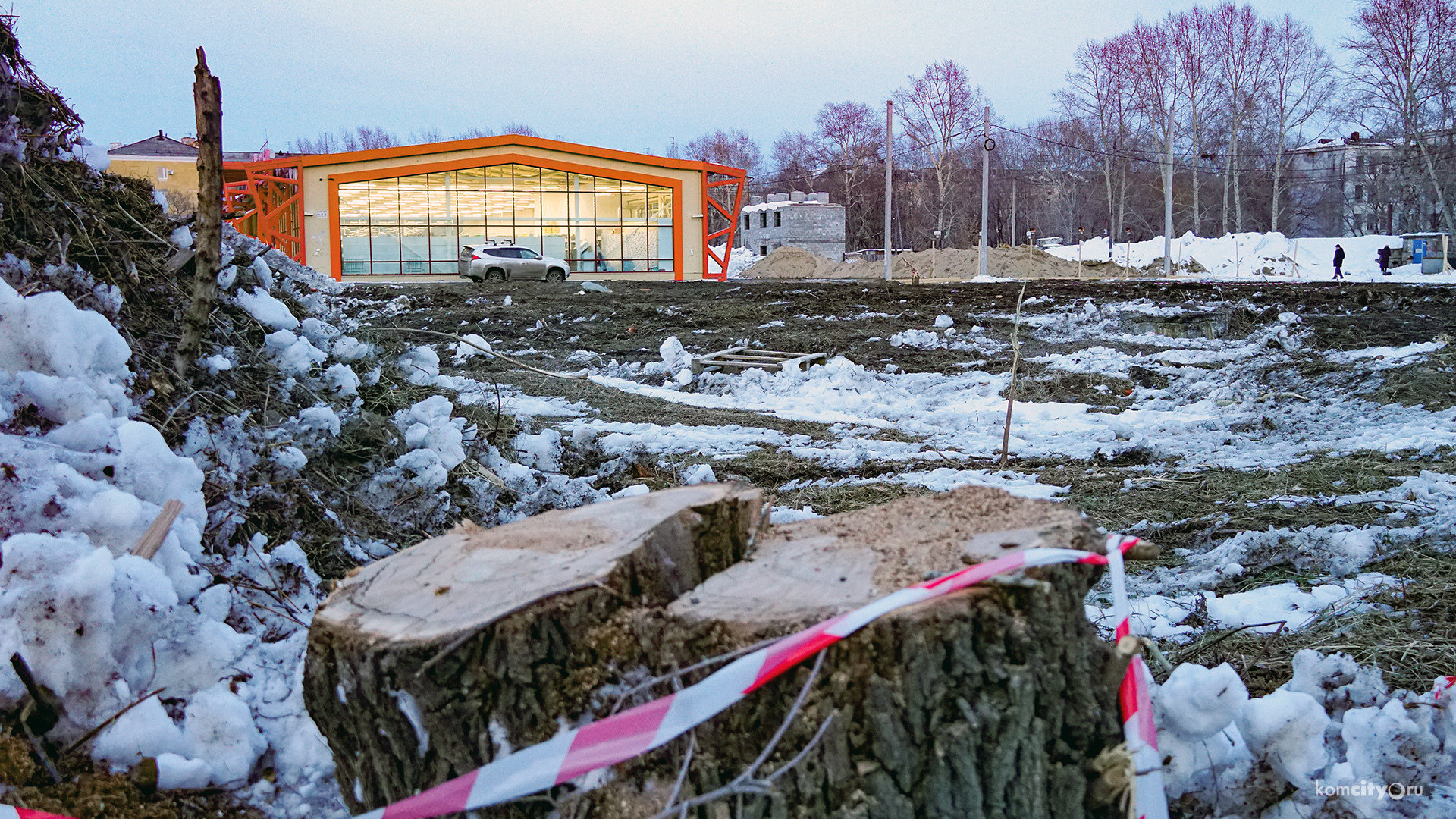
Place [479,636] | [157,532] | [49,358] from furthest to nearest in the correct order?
[49,358] → [157,532] → [479,636]

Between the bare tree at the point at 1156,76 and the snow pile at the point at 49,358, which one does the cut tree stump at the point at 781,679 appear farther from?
the bare tree at the point at 1156,76

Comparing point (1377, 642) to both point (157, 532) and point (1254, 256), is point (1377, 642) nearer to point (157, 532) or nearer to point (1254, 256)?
point (157, 532)

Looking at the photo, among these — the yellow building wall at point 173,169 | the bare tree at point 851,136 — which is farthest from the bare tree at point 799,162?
the yellow building wall at point 173,169

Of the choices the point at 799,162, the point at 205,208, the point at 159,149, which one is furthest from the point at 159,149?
the point at 205,208

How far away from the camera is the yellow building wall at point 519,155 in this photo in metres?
32.8

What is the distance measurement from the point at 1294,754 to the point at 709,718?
126cm

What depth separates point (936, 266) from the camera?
3991cm

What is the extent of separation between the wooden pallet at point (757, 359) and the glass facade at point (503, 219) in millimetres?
24410

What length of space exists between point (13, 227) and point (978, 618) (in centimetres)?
382

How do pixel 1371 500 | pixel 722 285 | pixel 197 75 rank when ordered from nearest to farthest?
pixel 197 75 < pixel 1371 500 < pixel 722 285

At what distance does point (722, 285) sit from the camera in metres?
24.3

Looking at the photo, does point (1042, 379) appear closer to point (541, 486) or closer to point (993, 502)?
point (541, 486)

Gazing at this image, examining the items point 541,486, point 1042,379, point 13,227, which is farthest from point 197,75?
point 1042,379

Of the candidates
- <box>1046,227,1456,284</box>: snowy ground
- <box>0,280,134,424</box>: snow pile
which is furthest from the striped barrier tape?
<box>1046,227,1456,284</box>: snowy ground
